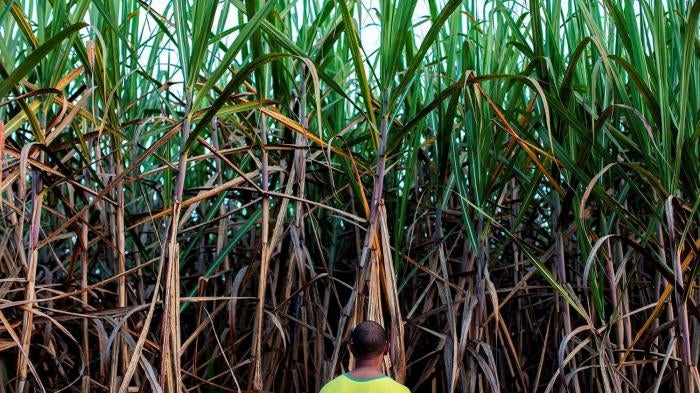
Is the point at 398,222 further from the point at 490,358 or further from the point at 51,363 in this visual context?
the point at 51,363

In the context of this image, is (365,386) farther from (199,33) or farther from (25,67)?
(25,67)

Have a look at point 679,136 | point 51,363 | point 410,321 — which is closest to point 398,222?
point 410,321

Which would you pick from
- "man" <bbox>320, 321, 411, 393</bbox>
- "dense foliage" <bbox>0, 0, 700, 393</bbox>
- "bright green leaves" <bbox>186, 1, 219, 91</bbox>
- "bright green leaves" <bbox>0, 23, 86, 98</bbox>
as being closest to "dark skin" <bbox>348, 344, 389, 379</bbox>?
"man" <bbox>320, 321, 411, 393</bbox>

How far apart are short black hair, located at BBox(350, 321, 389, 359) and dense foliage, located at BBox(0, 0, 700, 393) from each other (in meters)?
0.37

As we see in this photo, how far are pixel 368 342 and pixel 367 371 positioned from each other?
0.22ft

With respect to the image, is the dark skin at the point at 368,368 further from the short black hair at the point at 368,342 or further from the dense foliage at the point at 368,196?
the dense foliage at the point at 368,196

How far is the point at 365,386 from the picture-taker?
2070 millimetres

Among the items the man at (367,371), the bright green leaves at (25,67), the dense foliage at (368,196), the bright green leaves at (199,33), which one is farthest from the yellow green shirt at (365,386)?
the bright green leaves at (25,67)

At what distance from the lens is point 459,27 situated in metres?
3.40

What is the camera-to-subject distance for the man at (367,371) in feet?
6.78

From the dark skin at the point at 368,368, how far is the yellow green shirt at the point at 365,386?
19mm

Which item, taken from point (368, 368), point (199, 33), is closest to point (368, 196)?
point (199, 33)

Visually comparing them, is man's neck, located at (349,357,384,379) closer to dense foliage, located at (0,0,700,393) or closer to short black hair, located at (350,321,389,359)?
short black hair, located at (350,321,389,359)

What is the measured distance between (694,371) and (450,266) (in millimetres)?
1034
